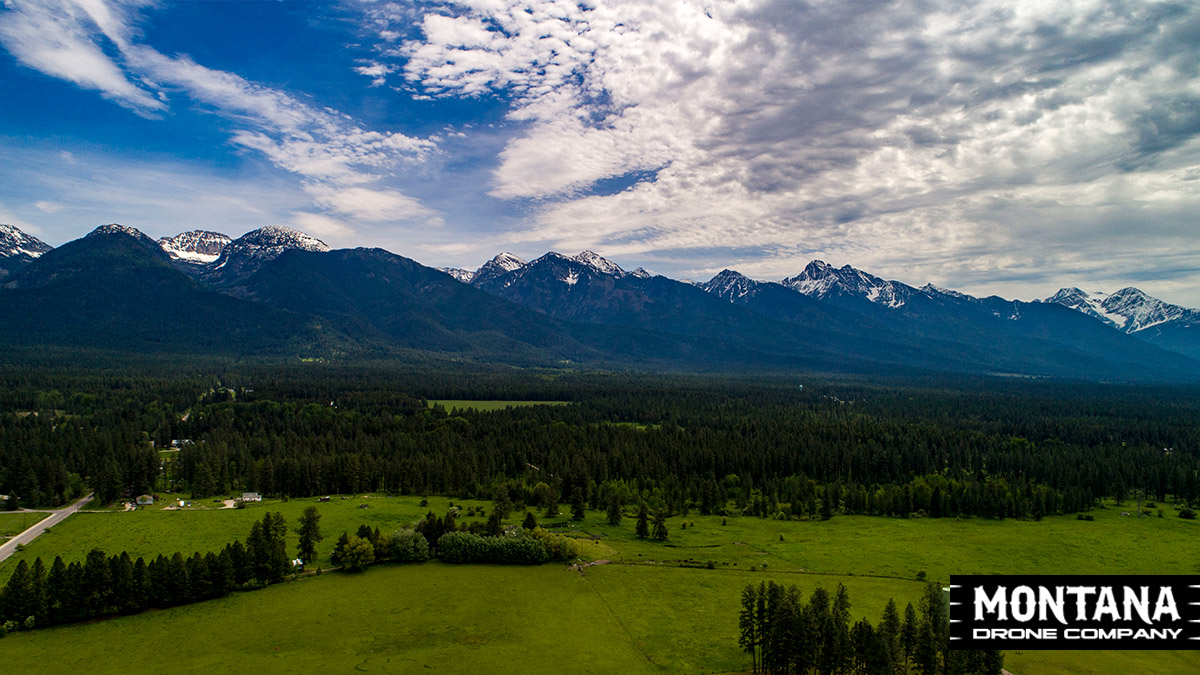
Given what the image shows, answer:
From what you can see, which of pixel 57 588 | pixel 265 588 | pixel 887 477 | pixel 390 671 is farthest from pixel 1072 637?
pixel 887 477

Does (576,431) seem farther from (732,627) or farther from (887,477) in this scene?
(732,627)

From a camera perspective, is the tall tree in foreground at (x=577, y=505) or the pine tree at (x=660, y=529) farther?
the tall tree in foreground at (x=577, y=505)

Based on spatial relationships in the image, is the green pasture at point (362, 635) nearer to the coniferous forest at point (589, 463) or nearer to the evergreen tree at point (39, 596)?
the evergreen tree at point (39, 596)

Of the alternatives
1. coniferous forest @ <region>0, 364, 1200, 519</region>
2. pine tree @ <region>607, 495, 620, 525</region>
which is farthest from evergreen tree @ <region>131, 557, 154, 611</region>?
pine tree @ <region>607, 495, 620, 525</region>

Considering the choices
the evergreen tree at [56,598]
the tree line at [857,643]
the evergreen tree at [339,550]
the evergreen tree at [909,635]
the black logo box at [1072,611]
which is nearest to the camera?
the black logo box at [1072,611]

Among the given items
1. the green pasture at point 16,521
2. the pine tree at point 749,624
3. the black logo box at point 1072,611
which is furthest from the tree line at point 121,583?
the black logo box at point 1072,611

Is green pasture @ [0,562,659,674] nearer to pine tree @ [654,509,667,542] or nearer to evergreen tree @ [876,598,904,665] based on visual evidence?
evergreen tree @ [876,598,904,665]

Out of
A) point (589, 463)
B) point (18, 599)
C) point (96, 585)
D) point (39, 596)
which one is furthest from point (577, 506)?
point (18, 599)
